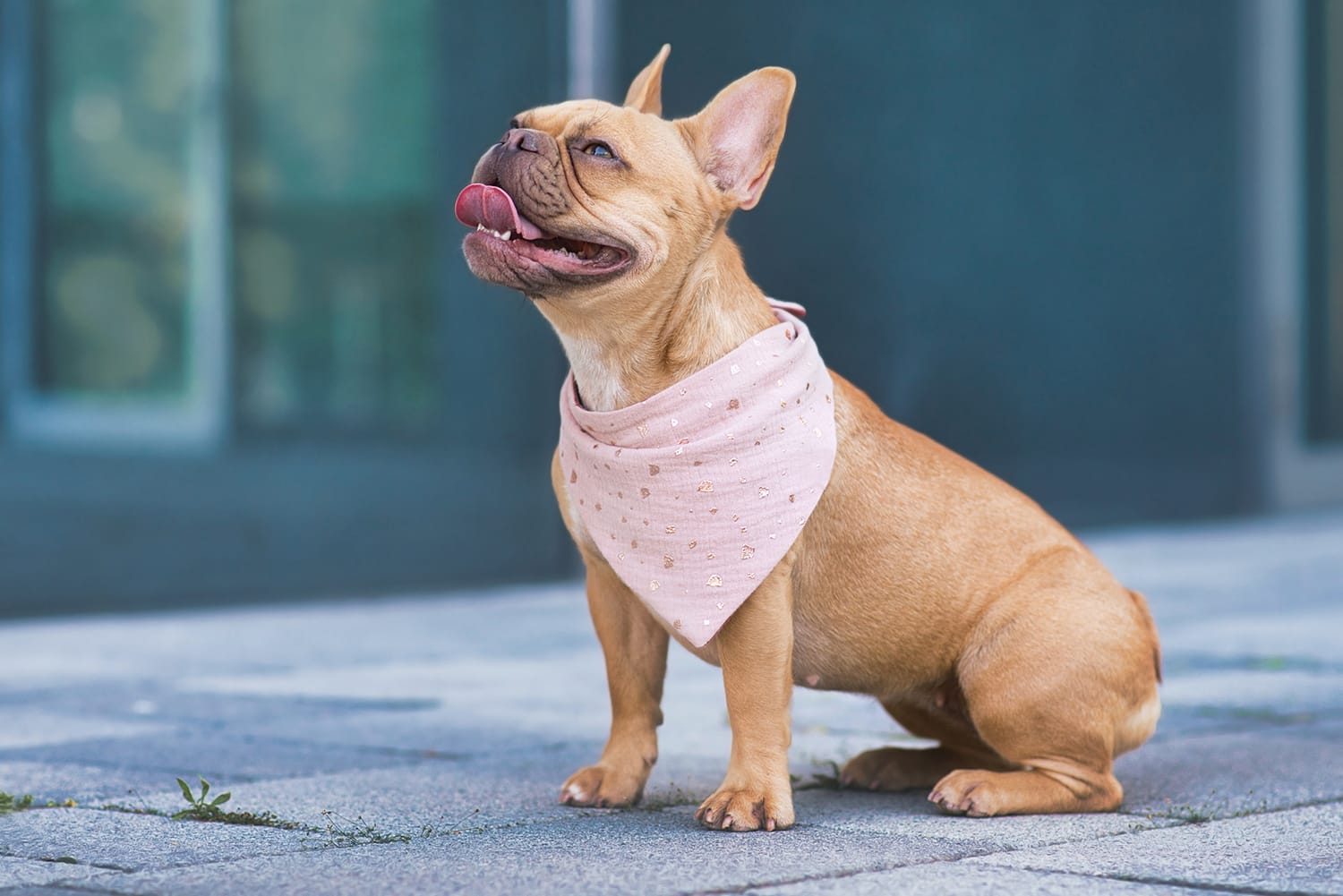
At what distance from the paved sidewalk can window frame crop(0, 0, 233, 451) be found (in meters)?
0.96

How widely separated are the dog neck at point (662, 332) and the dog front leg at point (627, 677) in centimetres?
43

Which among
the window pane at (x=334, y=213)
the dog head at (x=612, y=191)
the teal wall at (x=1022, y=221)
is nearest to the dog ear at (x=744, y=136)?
the dog head at (x=612, y=191)

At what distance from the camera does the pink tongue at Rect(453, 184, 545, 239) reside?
367 cm

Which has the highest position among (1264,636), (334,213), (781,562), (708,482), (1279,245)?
(334,213)

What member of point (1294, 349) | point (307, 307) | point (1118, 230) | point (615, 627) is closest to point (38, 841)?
point (615, 627)

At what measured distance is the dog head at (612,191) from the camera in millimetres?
3652

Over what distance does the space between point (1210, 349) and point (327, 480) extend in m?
6.57

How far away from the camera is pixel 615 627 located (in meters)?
4.08

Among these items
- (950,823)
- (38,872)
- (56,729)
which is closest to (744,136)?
(950,823)

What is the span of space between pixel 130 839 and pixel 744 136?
1930 millimetres

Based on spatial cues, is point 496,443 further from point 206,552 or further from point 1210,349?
point 1210,349

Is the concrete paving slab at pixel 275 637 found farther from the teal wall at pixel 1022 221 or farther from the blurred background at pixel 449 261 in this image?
the teal wall at pixel 1022 221

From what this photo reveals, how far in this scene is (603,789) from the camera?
4000mm

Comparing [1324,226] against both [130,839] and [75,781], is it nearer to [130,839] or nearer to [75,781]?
[75,781]
